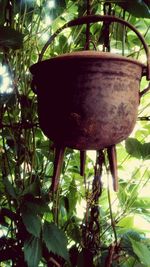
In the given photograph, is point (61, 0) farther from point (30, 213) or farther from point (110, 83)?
point (30, 213)

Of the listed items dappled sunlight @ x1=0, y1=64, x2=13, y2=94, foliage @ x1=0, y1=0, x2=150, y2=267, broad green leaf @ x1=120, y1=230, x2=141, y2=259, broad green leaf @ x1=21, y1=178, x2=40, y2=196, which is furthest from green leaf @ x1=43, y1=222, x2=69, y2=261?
dappled sunlight @ x1=0, y1=64, x2=13, y2=94

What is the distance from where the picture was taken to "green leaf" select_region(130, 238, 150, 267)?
3.58 ft

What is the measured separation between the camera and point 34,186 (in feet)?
3.59

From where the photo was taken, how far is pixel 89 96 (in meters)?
0.72

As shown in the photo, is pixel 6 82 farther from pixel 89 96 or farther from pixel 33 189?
pixel 89 96

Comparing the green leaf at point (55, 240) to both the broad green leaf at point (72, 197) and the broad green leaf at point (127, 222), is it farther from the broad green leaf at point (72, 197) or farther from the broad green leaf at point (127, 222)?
the broad green leaf at point (127, 222)

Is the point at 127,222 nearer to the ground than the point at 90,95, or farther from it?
nearer to the ground

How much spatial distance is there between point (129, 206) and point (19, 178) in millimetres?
413

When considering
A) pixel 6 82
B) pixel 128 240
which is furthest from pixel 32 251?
pixel 6 82

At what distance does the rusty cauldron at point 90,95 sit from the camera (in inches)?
28.0

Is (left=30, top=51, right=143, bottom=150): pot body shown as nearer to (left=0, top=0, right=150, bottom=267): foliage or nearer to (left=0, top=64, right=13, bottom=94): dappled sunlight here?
(left=0, top=0, right=150, bottom=267): foliage

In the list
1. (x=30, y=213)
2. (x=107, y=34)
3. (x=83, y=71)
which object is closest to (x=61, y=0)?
(x=107, y=34)

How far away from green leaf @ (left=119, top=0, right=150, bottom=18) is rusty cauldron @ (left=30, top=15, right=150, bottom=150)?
34 centimetres

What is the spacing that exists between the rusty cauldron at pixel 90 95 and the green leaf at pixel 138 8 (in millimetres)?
336
